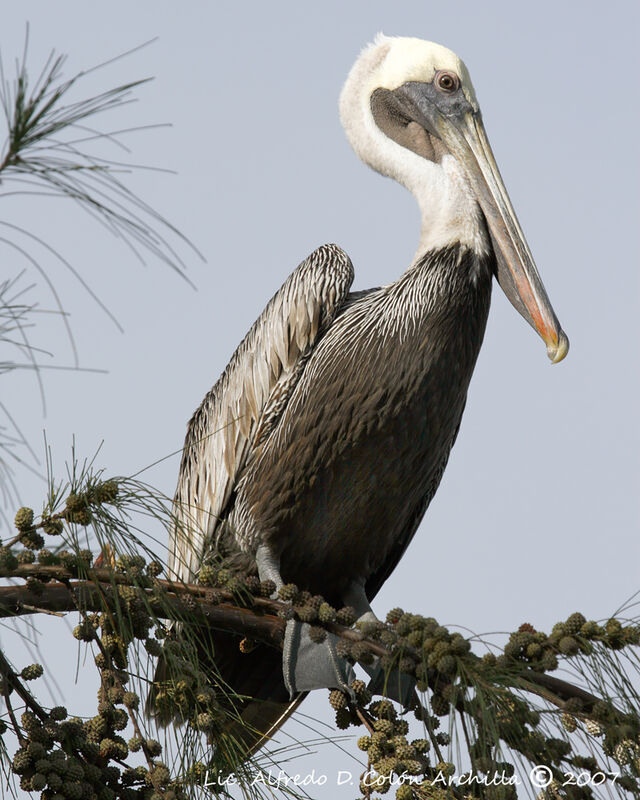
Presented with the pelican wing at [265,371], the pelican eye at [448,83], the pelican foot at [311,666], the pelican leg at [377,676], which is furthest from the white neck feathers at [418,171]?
the pelican foot at [311,666]

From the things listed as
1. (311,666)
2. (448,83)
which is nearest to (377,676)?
(311,666)

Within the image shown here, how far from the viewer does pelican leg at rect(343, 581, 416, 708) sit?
357 centimetres

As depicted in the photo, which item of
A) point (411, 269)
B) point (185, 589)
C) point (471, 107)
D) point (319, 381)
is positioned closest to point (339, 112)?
point (471, 107)

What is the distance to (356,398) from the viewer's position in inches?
165

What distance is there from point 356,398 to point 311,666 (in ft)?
3.26

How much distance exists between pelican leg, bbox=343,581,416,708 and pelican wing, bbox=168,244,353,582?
2.06 ft

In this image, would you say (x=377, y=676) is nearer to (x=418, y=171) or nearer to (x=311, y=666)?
(x=311, y=666)

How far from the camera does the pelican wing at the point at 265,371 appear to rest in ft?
14.8

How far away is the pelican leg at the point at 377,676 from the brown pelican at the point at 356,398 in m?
0.02

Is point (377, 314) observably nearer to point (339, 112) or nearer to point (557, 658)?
point (339, 112)

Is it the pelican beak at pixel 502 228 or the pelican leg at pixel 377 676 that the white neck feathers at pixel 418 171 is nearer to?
the pelican beak at pixel 502 228

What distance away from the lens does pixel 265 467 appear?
14.3 feet

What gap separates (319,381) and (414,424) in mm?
397

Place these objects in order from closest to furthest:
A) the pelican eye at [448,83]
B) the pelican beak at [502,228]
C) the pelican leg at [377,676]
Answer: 1. the pelican leg at [377,676]
2. the pelican beak at [502,228]
3. the pelican eye at [448,83]
